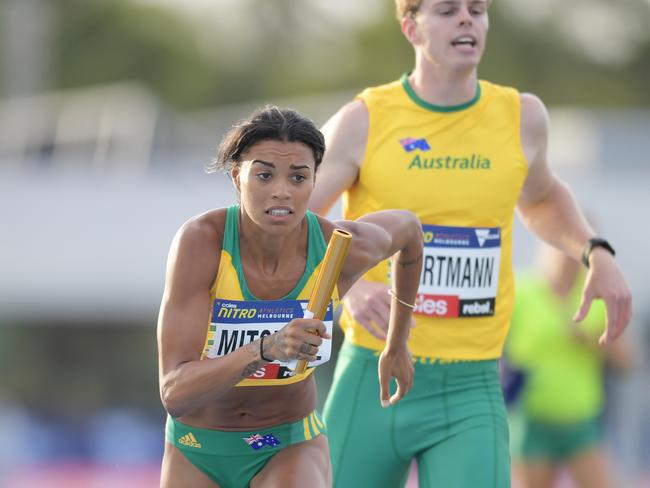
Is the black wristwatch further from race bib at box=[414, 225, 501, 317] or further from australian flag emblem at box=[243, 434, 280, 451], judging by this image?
australian flag emblem at box=[243, 434, 280, 451]

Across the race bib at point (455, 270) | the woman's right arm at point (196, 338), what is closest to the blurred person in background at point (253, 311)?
the woman's right arm at point (196, 338)

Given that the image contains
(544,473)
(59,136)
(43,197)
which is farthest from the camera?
(59,136)

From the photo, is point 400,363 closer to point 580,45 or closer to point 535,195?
point 535,195

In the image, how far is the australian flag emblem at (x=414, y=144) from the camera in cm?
563

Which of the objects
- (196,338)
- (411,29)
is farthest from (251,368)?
(411,29)

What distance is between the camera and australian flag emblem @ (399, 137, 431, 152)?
5.63m

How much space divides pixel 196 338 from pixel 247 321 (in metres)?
0.21

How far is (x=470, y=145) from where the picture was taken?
18.5 ft

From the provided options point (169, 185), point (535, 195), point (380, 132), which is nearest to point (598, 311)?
point (535, 195)

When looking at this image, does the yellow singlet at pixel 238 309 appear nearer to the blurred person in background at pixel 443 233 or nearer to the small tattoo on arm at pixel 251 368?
the small tattoo on arm at pixel 251 368

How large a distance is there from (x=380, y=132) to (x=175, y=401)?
1684mm

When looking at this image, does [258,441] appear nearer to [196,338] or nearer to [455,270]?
[196,338]

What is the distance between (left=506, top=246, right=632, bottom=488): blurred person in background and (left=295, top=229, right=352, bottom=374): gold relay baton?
157 inches

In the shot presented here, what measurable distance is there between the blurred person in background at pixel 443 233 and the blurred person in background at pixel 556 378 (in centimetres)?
249
